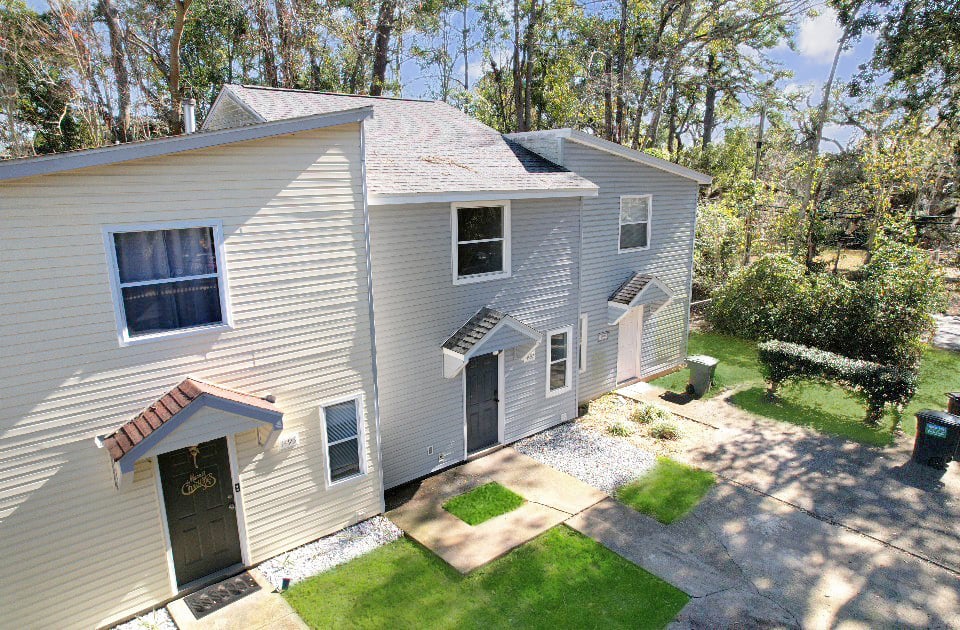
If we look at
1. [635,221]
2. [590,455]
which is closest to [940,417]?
[590,455]

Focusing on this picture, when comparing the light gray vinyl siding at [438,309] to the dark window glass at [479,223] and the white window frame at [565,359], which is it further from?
the dark window glass at [479,223]

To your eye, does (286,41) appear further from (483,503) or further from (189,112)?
(483,503)

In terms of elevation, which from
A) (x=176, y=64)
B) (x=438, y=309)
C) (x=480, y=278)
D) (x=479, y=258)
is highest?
(x=176, y=64)

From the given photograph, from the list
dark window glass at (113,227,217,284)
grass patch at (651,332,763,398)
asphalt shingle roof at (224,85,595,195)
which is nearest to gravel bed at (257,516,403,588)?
dark window glass at (113,227,217,284)

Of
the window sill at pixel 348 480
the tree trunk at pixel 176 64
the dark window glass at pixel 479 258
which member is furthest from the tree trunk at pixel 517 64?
the window sill at pixel 348 480

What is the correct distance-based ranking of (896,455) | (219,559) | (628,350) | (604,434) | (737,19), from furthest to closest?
(737,19) → (628,350) → (604,434) → (896,455) → (219,559)

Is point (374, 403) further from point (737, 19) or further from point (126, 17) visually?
point (737, 19)

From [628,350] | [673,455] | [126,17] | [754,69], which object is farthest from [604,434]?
[754,69]

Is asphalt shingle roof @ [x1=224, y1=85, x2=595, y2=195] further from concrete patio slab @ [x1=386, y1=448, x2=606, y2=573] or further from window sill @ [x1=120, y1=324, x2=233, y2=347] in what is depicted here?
concrete patio slab @ [x1=386, y1=448, x2=606, y2=573]
